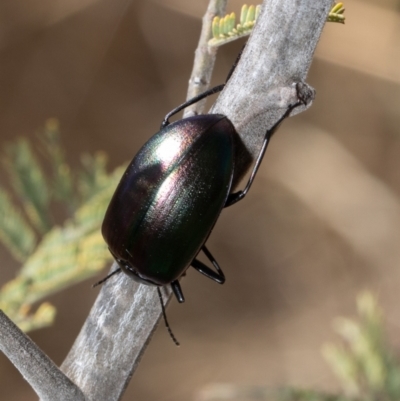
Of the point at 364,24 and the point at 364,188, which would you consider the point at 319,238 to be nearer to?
the point at 364,188

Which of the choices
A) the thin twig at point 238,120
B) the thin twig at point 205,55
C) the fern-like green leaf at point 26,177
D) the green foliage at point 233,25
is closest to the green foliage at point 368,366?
the thin twig at point 238,120

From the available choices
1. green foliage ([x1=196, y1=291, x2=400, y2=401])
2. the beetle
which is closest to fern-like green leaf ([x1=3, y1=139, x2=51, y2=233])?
the beetle

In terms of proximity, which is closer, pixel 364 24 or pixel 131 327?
pixel 131 327

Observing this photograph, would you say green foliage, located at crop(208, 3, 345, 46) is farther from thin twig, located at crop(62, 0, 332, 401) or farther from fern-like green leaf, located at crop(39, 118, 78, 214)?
fern-like green leaf, located at crop(39, 118, 78, 214)

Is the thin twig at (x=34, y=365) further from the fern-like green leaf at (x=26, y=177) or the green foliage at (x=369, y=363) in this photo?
the green foliage at (x=369, y=363)

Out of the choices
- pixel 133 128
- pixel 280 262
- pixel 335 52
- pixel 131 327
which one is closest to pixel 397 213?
pixel 280 262

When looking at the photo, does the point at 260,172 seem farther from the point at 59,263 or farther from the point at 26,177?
the point at 59,263

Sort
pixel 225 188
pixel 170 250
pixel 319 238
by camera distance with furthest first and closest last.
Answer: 1. pixel 319 238
2. pixel 170 250
3. pixel 225 188
